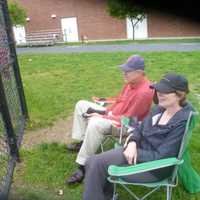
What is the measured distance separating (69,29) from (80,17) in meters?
1.39

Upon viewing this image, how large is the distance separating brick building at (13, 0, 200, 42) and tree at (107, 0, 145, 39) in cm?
162

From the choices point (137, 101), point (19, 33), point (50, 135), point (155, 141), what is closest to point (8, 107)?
point (50, 135)

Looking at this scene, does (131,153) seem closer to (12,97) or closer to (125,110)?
(125,110)

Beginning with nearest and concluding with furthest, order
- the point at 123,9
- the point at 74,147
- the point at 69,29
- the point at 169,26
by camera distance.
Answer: the point at 74,147, the point at 123,9, the point at 169,26, the point at 69,29

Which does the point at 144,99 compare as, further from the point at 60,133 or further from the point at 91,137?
the point at 60,133

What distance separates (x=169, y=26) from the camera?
101 feet

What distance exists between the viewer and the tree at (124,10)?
2745cm

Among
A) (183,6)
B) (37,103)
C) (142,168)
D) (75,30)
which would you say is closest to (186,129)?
(142,168)

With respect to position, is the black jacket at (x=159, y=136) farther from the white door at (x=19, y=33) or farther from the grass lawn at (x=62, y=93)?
the white door at (x=19, y=33)

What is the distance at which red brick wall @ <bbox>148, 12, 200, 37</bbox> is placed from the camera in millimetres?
29750

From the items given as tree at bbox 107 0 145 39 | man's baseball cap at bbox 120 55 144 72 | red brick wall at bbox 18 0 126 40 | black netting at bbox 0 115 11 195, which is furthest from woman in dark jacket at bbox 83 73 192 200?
red brick wall at bbox 18 0 126 40

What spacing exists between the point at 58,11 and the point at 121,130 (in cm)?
3155

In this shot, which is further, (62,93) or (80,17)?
(80,17)

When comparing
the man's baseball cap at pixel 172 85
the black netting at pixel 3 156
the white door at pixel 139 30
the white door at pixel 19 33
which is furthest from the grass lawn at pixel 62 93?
the white door at pixel 19 33
